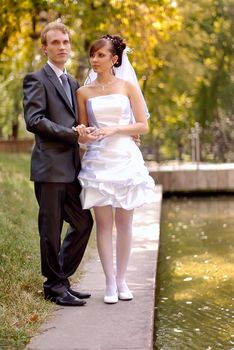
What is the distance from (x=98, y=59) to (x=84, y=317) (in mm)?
1902

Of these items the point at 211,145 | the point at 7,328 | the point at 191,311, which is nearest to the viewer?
the point at 7,328

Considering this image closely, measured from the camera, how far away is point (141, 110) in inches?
209

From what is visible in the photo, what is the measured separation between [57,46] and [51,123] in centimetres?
59

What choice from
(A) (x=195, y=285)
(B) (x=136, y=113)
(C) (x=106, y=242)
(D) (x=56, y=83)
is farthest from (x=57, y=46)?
(A) (x=195, y=285)

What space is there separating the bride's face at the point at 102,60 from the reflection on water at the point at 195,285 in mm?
2098

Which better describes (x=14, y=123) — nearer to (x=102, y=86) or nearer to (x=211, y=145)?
(x=211, y=145)

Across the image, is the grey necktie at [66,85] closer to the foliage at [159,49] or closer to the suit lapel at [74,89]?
the suit lapel at [74,89]

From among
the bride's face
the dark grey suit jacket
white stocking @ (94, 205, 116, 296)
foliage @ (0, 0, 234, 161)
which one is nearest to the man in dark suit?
the dark grey suit jacket

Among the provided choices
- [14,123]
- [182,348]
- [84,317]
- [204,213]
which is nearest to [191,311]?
[182,348]

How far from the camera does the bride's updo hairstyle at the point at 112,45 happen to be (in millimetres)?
5211

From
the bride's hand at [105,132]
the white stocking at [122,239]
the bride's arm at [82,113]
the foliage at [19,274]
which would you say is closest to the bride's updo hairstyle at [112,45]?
the bride's arm at [82,113]

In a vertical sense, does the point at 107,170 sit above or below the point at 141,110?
below

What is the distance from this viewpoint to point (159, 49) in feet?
70.1

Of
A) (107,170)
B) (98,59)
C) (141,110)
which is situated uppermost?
(98,59)
